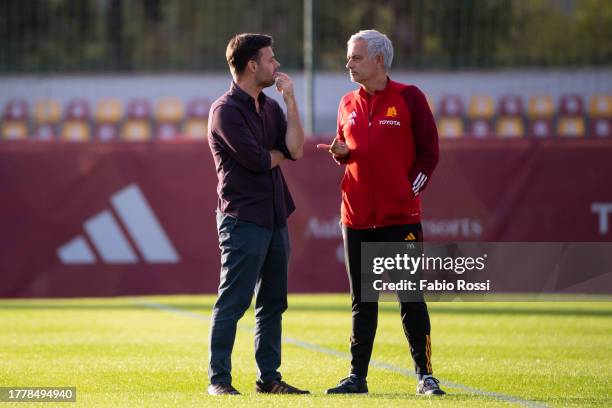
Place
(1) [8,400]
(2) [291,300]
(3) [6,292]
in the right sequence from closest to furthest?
(1) [8,400], (3) [6,292], (2) [291,300]

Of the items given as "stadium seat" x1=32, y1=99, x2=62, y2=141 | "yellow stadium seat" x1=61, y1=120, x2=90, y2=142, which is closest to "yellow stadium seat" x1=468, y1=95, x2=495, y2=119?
"yellow stadium seat" x1=61, y1=120, x2=90, y2=142

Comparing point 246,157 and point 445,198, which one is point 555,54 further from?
point 246,157

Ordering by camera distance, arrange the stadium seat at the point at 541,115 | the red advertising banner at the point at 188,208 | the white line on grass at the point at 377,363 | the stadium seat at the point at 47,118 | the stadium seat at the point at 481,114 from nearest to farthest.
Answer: the white line on grass at the point at 377,363 < the red advertising banner at the point at 188,208 < the stadium seat at the point at 541,115 < the stadium seat at the point at 47,118 < the stadium seat at the point at 481,114

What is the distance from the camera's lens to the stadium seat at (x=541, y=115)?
24562 mm

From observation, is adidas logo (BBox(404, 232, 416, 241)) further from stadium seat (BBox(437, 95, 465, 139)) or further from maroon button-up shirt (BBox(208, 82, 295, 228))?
stadium seat (BBox(437, 95, 465, 139))

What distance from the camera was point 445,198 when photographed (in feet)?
53.3

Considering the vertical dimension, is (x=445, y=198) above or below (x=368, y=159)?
below

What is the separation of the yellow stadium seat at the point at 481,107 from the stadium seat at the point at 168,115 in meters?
5.30

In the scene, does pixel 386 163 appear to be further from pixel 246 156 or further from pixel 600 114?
pixel 600 114

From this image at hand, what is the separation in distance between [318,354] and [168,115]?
580 inches

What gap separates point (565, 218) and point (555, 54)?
9075 mm

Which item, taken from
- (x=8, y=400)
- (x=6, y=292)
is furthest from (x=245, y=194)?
(x=6, y=292)

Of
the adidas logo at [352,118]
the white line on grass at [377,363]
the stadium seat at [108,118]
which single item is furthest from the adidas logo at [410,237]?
the stadium seat at [108,118]

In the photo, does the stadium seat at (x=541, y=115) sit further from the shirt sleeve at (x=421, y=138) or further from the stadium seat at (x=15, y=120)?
the shirt sleeve at (x=421, y=138)
